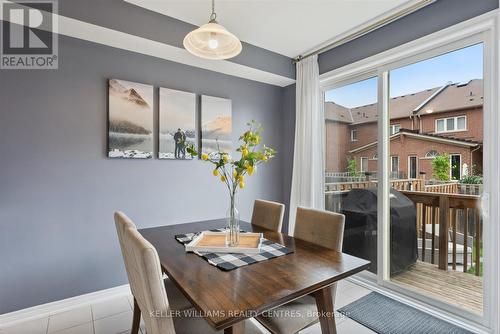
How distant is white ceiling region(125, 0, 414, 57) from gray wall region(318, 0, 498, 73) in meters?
0.17

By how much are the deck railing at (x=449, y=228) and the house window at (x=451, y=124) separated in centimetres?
56

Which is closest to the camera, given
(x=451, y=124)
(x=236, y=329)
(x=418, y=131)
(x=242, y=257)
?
(x=236, y=329)

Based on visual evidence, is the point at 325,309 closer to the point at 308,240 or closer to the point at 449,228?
the point at 308,240

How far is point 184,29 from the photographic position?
98.5 inches

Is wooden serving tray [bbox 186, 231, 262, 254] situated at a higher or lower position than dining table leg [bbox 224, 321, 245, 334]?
higher

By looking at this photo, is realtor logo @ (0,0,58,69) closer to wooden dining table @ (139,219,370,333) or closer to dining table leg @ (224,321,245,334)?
wooden dining table @ (139,219,370,333)

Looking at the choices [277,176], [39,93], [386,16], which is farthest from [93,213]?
[386,16]

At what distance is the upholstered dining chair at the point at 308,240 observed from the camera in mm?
1342

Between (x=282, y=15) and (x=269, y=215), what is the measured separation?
1843 mm

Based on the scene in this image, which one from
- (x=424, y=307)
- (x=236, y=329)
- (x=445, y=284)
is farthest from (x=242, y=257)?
(x=445, y=284)

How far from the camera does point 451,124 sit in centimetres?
219

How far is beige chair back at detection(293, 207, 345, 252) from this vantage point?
5.74 feet

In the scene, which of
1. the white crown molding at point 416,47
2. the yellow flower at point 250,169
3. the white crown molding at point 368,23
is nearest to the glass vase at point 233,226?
the yellow flower at point 250,169

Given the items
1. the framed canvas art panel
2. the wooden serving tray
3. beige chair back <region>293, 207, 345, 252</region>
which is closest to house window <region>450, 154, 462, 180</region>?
beige chair back <region>293, 207, 345, 252</region>
